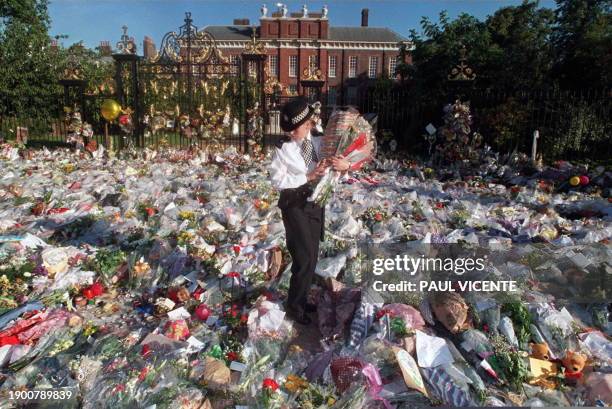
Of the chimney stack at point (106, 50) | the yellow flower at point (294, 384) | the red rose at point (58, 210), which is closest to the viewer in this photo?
the yellow flower at point (294, 384)

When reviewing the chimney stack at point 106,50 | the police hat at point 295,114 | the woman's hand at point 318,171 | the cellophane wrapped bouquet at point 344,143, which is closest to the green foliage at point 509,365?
the cellophane wrapped bouquet at point 344,143

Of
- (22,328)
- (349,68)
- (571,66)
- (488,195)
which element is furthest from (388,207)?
(349,68)

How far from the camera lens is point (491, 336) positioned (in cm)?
321

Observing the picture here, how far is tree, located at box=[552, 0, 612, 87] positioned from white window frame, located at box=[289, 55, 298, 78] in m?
26.7

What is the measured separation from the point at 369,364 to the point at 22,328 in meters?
2.55

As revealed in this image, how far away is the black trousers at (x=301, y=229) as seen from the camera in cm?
311

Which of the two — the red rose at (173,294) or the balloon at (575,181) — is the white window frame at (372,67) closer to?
the balloon at (575,181)

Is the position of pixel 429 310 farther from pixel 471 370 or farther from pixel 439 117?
pixel 439 117

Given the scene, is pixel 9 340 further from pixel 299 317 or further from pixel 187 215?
pixel 187 215

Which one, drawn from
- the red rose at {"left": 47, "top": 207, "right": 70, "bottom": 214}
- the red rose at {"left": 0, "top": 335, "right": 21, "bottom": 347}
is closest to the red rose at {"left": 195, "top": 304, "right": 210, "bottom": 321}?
the red rose at {"left": 0, "top": 335, "right": 21, "bottom": 347}

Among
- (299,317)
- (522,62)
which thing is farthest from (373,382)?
(522,62)

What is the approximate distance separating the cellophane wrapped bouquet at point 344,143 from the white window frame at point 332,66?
3770cm

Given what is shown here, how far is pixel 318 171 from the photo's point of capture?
3.02 metres

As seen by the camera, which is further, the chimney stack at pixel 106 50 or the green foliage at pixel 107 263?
the chimney stack at pixel 106 50
